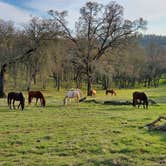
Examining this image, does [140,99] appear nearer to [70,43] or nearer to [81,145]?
[81,145]

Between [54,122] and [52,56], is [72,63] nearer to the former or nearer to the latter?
[52,56]

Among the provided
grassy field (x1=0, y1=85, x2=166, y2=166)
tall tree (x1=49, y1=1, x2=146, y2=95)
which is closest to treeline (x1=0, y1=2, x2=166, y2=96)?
tall tree (x1=49, y1=1, x2=146, y2=95)

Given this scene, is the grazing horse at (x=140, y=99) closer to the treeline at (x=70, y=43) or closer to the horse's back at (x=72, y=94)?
the horse's back at (x=72, y=94)

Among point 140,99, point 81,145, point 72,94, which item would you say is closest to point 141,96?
point 140,99

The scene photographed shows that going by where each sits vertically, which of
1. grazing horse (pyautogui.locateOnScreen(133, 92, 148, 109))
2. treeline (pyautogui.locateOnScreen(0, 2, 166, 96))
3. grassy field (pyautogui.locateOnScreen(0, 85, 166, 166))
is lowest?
grassy field (pyautogui.locateOnScreen(0, 85, 166, 166))

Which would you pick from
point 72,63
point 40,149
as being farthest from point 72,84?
point 40,149

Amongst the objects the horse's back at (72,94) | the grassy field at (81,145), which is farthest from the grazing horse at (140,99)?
the grassy field at (81,145)

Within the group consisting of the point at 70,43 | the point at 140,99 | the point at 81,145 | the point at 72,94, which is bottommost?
the point at 81,145

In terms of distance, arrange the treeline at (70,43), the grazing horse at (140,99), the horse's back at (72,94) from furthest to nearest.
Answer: the treeline at (70,43)
the horse's back at (72,94)
the grazing horse at (140,99)

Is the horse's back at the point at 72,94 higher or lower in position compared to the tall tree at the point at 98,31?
lower

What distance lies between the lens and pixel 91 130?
15.1 m

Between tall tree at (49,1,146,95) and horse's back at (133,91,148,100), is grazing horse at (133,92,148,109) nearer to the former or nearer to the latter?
horse's back at (133,91,148,100)

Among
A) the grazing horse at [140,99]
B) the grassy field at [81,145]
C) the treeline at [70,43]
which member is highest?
the treeline at [70,43]

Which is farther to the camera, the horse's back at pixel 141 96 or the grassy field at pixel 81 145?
the horse's back at pixel 141 96
